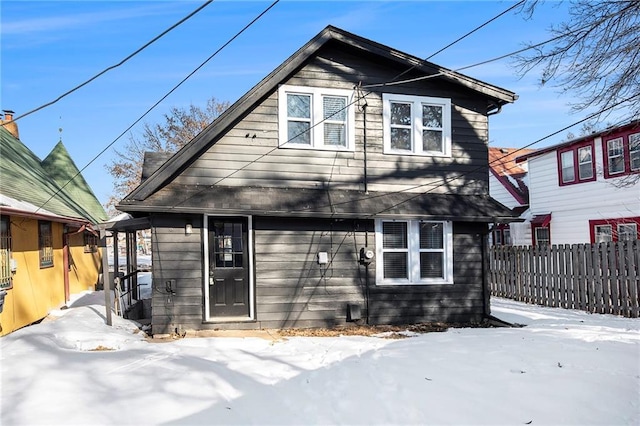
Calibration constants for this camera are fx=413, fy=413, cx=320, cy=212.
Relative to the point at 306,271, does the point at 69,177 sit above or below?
above

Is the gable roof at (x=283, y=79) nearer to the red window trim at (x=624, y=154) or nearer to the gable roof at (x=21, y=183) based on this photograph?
the gable roof at (x=21, y=183)

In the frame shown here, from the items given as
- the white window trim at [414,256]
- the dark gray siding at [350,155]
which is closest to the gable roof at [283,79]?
the dark gray siding at [350,155]

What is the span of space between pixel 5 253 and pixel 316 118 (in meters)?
6.80

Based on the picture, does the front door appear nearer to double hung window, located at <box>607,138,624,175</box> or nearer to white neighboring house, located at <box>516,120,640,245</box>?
white neighboring house, located at <box>516,120,640,245</box>

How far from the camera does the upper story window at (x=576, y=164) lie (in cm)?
1501

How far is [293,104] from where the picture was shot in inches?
347

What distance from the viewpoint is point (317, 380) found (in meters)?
5.05

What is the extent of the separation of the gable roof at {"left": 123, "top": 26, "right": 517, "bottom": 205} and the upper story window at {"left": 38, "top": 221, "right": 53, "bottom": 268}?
15.6ft

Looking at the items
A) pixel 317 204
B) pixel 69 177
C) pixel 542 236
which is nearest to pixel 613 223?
pixel 542 236

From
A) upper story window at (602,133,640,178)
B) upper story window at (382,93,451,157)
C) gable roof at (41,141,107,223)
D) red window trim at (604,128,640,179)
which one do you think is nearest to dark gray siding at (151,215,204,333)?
upper story window at (382,93,451,157)

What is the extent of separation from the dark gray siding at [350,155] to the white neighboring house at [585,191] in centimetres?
635

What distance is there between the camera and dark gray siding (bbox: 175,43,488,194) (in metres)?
8.38

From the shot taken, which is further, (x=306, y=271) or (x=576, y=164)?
(x=576, y=164)

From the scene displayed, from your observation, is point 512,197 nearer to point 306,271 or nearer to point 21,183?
point 306,271
